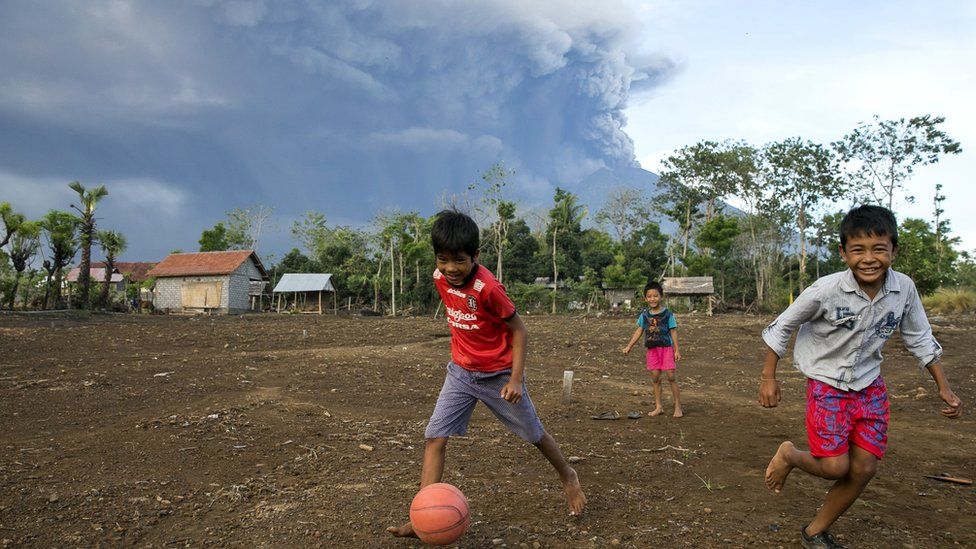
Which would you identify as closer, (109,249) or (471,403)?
(471,403)

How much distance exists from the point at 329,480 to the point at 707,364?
1085 centimetres

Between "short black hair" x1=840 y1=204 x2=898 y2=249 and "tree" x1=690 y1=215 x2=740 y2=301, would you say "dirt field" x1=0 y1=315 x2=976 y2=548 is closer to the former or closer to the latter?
"short black hair" x1=840 y1=204 x2=898 y2=249

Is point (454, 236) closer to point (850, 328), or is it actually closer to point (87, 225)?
point (850, 328)

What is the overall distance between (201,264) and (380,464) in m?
40.9

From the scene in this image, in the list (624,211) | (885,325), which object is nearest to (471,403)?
(885,325)

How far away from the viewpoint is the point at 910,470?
16.8ft

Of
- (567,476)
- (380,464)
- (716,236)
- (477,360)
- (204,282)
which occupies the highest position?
(716,236)

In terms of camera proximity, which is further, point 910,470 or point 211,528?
point 910,470

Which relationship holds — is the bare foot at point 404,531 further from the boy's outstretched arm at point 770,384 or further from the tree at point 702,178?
the tree at point 702,178

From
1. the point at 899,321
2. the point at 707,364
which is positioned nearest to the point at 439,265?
the point at 899,321

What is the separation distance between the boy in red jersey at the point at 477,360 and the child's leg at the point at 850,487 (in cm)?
134

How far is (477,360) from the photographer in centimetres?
380

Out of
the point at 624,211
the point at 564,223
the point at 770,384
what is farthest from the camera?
the point at 624,211

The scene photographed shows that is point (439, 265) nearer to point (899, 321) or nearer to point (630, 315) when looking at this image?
point (899, 321)
